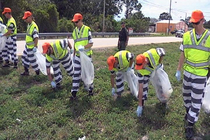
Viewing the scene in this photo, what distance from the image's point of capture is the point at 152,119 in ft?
13.9

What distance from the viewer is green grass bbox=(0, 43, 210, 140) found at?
151 inches

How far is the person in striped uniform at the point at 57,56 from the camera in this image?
512 cm

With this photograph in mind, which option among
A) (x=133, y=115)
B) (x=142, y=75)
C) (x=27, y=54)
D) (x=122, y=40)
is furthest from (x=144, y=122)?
(x=122, y=40)

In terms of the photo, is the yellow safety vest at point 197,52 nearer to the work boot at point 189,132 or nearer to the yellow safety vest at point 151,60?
the yellow safety vest at point 151,60

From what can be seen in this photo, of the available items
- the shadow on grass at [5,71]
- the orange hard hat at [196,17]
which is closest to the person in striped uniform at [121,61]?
the orange hard hat at [196,17]

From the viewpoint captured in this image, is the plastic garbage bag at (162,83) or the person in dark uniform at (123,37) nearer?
the plastic garbage bag at (162,83)

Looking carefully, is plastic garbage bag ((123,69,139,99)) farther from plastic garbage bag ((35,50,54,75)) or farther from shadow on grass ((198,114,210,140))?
plastic garbage bag ((35,50,54,75))

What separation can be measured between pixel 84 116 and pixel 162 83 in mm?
1665

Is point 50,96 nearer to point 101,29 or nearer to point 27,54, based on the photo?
point 27,54

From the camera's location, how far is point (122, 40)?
1019 centimetres

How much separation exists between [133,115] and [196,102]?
1.27 metres

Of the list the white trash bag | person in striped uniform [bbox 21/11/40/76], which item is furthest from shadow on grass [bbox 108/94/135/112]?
the white trash bag

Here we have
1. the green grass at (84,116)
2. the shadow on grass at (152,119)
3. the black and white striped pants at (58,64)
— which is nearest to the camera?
the green grass at (84,116)

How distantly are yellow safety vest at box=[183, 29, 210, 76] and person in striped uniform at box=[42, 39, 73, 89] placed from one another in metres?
2.85
